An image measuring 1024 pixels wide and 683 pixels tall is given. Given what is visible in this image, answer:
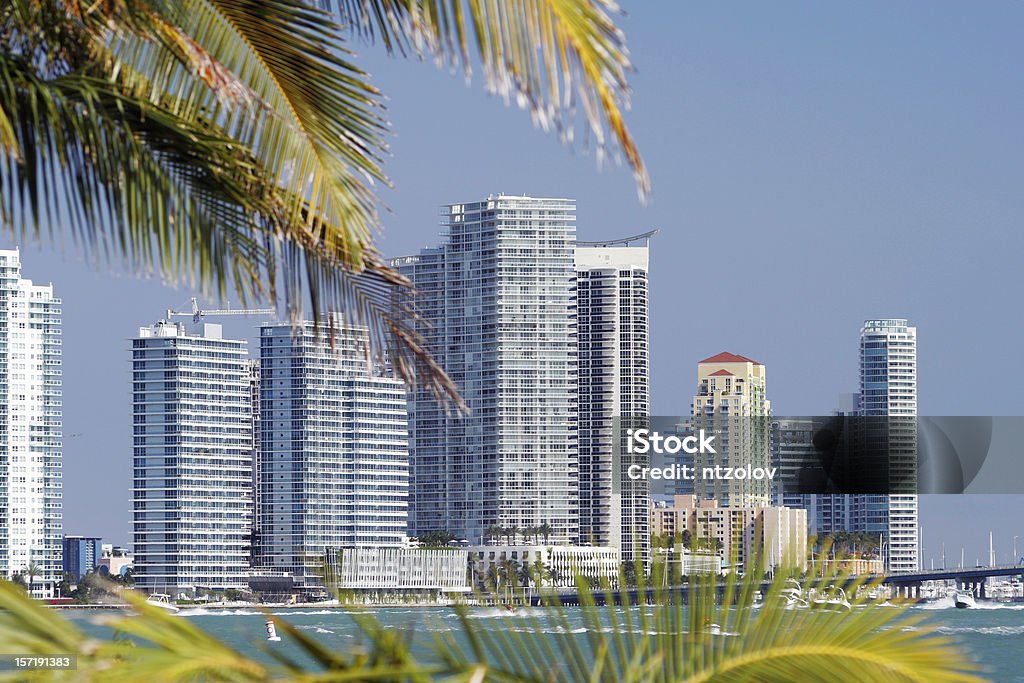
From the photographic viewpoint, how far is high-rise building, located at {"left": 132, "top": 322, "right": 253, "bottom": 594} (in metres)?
113

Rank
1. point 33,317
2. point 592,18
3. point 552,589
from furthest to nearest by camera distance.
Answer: point 33,317 < point 552,589 < point 592,18

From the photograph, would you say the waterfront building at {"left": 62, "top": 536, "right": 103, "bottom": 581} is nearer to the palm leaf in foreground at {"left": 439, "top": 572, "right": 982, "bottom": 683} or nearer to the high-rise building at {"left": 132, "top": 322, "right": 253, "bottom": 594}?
the high-rise building at {"left": 132, "top": 322, "right": 253, "bottom": 594}

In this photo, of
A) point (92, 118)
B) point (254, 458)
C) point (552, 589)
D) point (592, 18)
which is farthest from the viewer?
point (254, 458)

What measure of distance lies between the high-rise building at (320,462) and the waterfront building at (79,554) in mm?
17626

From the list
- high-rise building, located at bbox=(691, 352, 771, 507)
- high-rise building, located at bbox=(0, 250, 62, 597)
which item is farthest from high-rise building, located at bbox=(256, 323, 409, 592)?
high-rise building, located at bbox=(691, 352, 771, 507)

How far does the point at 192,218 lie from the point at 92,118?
13.4 inches

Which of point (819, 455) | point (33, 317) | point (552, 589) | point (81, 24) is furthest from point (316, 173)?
point (819, 455)

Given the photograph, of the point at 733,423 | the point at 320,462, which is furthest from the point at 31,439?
the point at 733,423

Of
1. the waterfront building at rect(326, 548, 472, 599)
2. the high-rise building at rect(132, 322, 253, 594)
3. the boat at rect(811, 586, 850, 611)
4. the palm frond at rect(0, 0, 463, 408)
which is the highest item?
the palm frond at rect(0, 0, 463, 408)

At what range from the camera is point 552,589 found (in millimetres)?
2803

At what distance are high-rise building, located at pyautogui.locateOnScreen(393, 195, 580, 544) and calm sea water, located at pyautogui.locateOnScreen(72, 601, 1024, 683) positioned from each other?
16.2 m

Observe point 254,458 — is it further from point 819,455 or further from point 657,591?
point 657,591

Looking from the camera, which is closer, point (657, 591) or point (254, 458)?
point (657, 591)

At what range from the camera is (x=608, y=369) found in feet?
390
